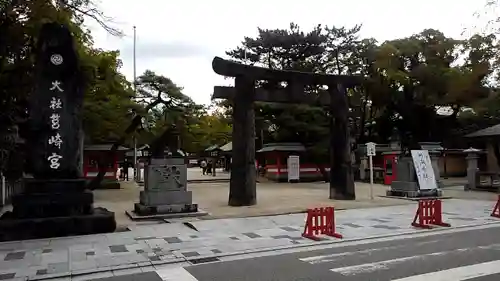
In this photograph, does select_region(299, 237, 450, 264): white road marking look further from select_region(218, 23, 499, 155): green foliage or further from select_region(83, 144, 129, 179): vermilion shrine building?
select_region(83, 144, 129, 179): vermilion shrine building

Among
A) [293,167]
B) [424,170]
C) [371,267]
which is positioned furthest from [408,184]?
[293,167]

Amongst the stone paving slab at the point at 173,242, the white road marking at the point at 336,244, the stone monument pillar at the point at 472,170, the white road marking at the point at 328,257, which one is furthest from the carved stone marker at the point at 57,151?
the stone monument pillar at the point at 472,170

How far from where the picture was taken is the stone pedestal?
14297 mm

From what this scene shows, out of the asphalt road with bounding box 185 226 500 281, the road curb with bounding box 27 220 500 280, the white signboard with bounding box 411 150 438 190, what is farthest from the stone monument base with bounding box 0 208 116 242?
the white signboard with bounding box 411 150 438 190

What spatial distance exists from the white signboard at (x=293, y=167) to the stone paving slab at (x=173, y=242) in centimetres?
1832

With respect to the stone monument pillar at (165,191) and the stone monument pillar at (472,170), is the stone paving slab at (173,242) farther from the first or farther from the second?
the stone monument pillar at (472,170)

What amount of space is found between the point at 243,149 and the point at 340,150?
15.6ft

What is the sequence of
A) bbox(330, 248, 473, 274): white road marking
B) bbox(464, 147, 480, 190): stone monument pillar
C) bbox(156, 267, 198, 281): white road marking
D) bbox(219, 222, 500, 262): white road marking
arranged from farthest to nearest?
1. bbox(464, 147, 480, 190): stone monument pillar
2. bbox(219, 222, 500, 262): white road marking
3. bbox(330, 248, 473, 274): white road marking
4. bbox(156, 267, 198, 281): white road marking

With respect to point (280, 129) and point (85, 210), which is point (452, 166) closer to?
point (280, 129)

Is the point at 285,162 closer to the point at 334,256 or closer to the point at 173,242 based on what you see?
the point at 173,242

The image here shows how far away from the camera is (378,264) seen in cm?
764

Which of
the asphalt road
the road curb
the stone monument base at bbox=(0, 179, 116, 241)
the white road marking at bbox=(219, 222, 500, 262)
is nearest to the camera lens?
the asphalt road

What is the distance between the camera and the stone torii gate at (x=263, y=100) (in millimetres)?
16875

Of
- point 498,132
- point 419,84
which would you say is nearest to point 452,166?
point 419,84
